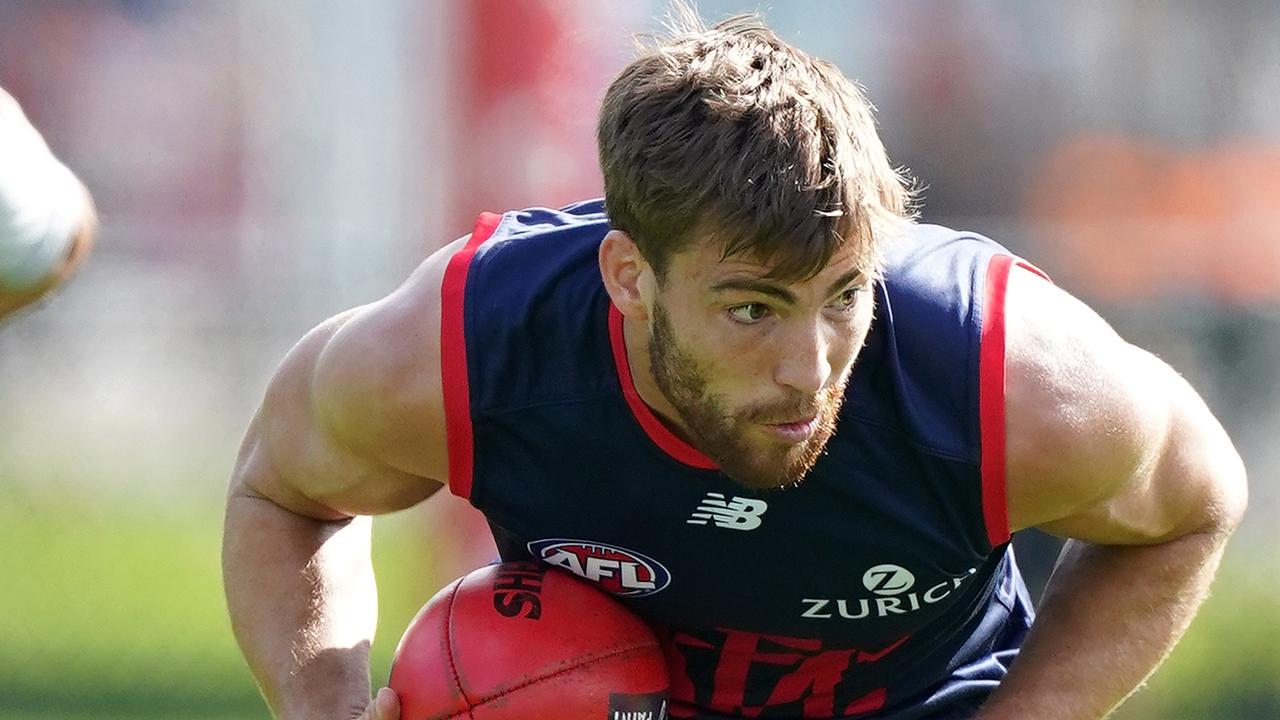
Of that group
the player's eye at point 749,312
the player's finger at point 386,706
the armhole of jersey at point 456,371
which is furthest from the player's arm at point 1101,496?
the player's finger at point 386,706

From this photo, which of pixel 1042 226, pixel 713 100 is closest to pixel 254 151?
pixel 1042 226

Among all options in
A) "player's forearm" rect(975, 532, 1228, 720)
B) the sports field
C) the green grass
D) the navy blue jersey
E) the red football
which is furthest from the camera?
the green grass

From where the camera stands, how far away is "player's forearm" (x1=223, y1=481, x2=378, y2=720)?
3.36m

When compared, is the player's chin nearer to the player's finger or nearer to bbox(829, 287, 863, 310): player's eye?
bbox(829, 287, 863, 310): player's eye

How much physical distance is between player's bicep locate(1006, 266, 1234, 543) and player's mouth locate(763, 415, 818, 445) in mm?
334

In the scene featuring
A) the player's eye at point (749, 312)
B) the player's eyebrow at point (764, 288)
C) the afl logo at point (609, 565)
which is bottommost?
the afl logo at point (609, 565)

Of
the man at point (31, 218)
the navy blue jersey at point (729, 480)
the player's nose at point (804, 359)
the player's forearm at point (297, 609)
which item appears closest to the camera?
the player's nose at point (804, 359)

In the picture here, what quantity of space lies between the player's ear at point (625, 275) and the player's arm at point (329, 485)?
32 cm

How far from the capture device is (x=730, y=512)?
3090mm

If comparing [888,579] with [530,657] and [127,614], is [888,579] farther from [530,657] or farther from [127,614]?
[127,614]

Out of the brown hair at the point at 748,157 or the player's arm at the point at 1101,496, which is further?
the player's arm at the point at 1101,496

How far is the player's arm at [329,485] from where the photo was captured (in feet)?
10.4

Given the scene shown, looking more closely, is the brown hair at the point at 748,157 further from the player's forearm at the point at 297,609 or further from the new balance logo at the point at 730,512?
the player's forearm at the point at 297,609

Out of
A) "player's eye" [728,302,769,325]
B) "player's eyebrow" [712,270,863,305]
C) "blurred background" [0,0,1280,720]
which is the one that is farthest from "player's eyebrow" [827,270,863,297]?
"blurred background" [0,0,1280,720]
